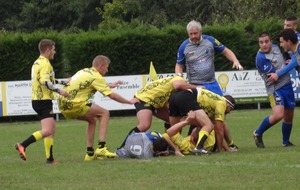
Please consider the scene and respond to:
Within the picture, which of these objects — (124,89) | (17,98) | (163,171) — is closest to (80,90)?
(163,171)

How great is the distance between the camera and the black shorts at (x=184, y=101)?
12883 millimetres

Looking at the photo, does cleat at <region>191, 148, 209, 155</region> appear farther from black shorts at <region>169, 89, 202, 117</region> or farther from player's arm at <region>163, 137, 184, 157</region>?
black shorts at <region>169, 89, 202, 117</region>

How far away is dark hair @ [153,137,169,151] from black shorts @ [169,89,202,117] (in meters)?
0.62

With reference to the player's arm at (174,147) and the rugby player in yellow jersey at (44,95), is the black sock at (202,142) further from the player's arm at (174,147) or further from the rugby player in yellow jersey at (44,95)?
the rugby player in yellow jersey at (44,95)

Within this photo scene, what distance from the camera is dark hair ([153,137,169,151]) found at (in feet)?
41.5

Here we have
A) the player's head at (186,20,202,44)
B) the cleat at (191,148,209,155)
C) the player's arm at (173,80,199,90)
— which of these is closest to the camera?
the cleat at (191,148,209,155)

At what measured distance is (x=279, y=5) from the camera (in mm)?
42344

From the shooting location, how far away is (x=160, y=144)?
12656 mm

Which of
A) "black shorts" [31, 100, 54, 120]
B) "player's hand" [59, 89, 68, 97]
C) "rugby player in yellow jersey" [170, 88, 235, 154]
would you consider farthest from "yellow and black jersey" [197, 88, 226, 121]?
"black shorts" [31, 100, 54, 120]

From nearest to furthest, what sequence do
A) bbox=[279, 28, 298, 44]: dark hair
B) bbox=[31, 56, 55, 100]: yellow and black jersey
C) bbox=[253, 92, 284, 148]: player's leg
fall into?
bbox=[31, 56, 55, 100]: yellow and black jersey
bbox=[279, 28, 298, 44]: dark hair
bbox=[253, 92, 284, 148]: player's leg

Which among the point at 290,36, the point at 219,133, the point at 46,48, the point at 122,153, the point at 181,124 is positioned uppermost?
the point at 290,36

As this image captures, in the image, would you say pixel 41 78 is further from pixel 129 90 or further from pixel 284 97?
pixel 129 90

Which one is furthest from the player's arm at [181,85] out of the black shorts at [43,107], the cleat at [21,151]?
the cleat at [21,151]

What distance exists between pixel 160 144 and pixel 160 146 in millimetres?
39
